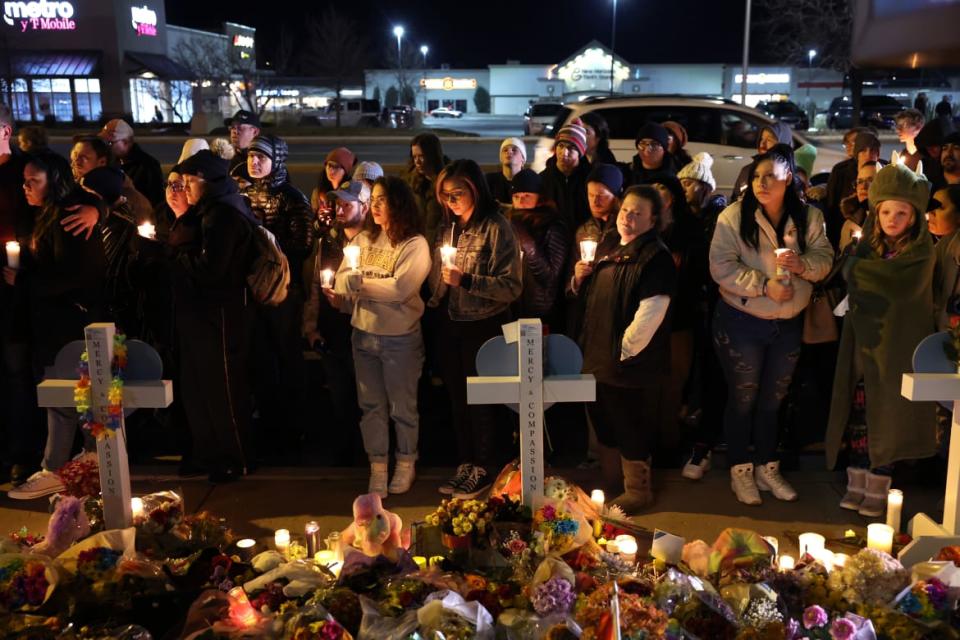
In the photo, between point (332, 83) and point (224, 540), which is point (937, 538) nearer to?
point (224, 540)

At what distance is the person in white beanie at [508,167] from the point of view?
700 centimetres

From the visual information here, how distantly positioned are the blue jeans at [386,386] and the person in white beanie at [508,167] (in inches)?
89.2

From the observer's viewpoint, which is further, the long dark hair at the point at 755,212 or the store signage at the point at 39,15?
the store signage at the point at 39,15

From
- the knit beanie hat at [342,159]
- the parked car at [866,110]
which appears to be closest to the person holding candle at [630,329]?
the knit beanie hat at [342,159]

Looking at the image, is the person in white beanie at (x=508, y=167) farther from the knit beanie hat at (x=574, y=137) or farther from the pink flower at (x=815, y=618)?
the pink flower at (x=815, y=618)

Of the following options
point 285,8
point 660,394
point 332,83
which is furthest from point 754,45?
point 660,394

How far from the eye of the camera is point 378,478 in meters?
5.08

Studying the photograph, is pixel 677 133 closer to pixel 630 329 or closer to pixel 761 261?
pixel 761 261

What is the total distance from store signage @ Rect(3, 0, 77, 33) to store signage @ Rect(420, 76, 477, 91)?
3167 cm

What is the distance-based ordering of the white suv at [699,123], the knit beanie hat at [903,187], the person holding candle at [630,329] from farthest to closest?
the white suv at [699,123] → the person holding candle at [630,329] → the knit beanie hat at [903,187]

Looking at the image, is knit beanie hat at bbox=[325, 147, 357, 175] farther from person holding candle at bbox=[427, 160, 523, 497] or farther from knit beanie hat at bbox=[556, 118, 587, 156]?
person holding candle at bbox=[427, 160, 523, 497]

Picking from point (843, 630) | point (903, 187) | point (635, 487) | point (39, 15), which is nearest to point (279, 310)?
point (635, 487)

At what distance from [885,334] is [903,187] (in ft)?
2.46

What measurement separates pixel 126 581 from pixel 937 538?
10.5 ft
